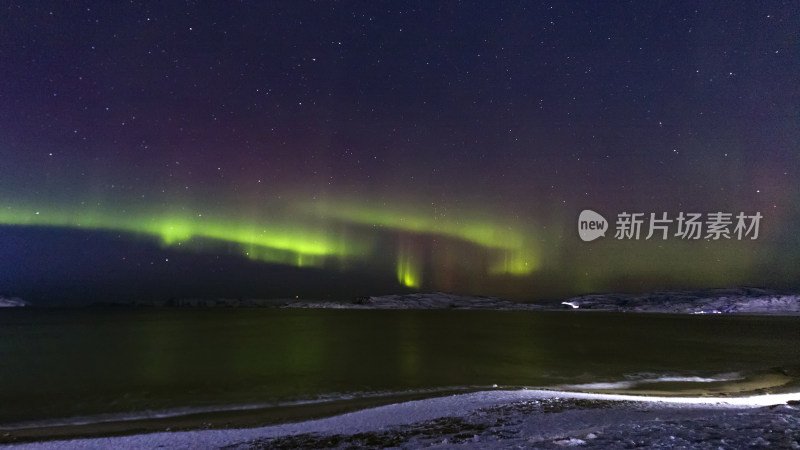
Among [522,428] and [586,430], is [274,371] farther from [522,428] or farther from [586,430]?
[586,430]

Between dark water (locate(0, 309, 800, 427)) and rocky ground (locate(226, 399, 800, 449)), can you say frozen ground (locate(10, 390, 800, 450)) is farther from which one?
dark water (locate(0, 309, 800, 427))

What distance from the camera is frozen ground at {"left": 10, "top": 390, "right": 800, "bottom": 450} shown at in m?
9.19

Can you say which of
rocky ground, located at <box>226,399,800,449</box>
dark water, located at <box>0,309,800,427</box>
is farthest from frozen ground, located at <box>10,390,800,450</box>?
dark water, located at <box>0,309,800,427</box>

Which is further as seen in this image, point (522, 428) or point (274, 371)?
point (274, 371)

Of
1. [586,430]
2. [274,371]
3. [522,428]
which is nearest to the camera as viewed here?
[586,430]

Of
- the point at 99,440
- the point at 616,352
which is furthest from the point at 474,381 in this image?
the point at 616,352

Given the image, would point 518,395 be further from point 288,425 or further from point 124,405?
point 124,405

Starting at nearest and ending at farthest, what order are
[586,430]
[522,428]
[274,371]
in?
[586,430]
[522,428]
[274,371]

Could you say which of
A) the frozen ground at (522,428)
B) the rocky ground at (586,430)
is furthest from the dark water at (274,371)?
the rocky ground at (586,430)

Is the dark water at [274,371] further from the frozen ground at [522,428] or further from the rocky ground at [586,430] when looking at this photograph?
the rocky ground at [586,430]

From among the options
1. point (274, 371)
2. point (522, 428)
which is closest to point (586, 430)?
point (522, 428)

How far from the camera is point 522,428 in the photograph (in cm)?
1116

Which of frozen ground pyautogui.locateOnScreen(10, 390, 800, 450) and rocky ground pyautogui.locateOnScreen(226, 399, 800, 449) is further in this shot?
frozen ground pyautogui.locateOnScreen(10, 390, 800, 450)

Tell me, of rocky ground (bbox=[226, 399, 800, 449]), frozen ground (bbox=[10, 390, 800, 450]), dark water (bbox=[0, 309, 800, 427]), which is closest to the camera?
rocky ground (bbox=[226, 399, 800, 449])
